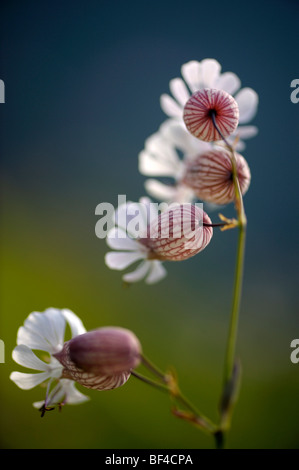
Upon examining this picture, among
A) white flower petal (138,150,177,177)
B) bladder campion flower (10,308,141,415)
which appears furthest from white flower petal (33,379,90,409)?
white flower petal (138,150,177,177)

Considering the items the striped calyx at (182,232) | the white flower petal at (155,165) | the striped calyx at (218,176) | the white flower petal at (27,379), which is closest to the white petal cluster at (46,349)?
the white flower petal at (27,379)

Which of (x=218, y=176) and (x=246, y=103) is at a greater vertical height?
(x=246, y=103)

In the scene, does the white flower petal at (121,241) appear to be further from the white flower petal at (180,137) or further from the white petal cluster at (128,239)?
the white flower petal at (180,137)

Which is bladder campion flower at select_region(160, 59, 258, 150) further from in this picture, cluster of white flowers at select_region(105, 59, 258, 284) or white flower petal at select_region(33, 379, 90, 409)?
white flower petal at select_region(33, 379, 90, 409)

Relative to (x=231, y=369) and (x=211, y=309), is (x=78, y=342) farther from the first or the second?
(x=211, y=309)

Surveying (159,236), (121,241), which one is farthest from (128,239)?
(159,236)

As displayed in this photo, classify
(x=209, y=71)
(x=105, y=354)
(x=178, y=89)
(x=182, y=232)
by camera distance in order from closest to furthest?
(x=105, y=354), (x=182, y=232), (x=209, y=71), (x=178, y=89)

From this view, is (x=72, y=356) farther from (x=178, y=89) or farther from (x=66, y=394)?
(x=178, y=89)
